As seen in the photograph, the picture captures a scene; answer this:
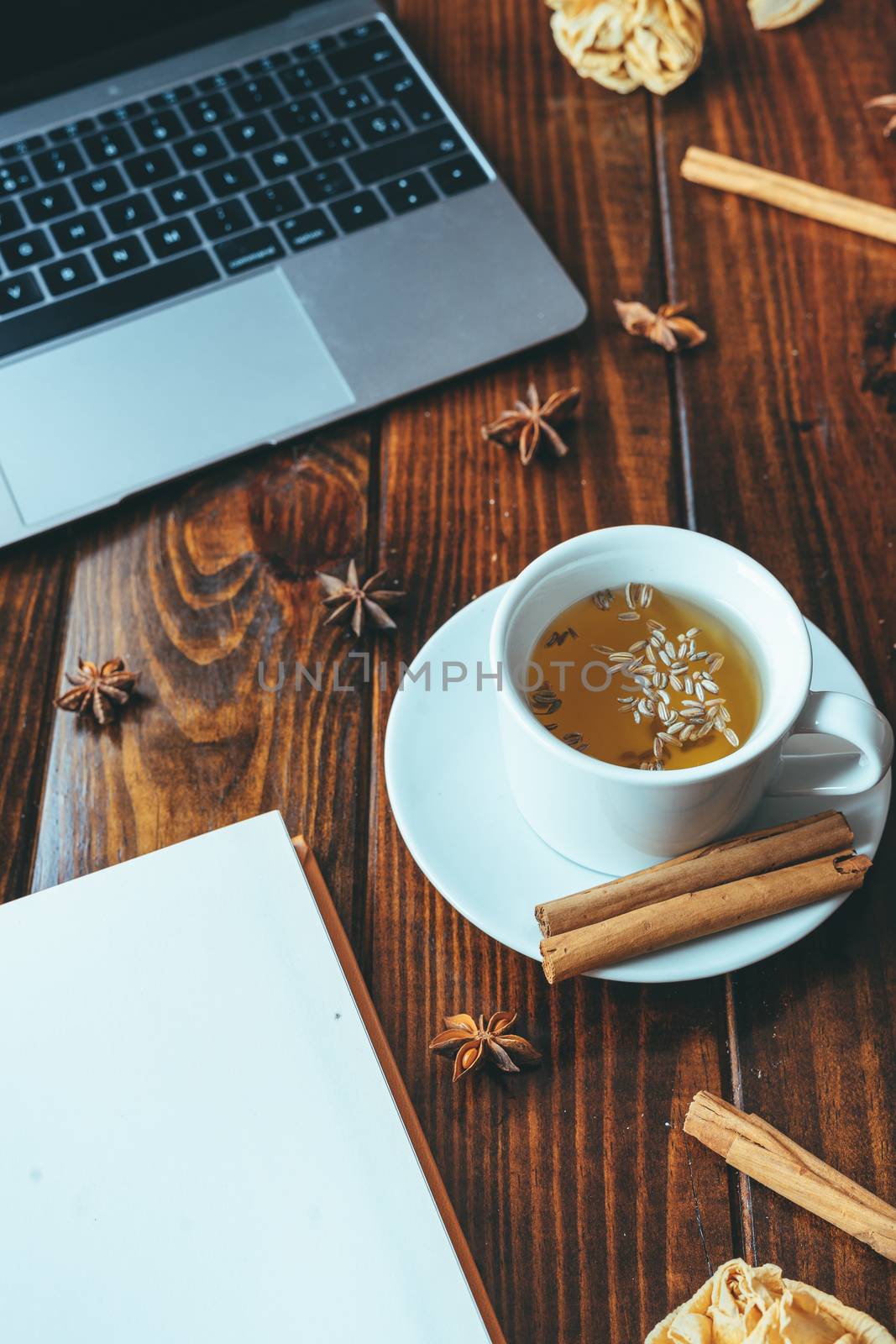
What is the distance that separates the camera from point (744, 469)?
2.86 ft

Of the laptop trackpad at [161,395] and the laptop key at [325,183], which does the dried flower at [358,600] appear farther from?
the laptop key at [325,183]

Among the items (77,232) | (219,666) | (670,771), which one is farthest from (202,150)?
(670,771)

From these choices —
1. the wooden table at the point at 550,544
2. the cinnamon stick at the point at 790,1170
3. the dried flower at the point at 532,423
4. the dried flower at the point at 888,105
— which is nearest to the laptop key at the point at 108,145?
the wooden table at the point at 550,544

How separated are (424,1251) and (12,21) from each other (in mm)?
1064

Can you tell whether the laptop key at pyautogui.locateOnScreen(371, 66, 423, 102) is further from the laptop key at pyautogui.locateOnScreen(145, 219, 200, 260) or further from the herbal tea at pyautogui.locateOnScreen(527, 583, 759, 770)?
the herbal tea at pyautogui.locateOnScreen(527, 583, 759, 770)

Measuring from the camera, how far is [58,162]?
101cm

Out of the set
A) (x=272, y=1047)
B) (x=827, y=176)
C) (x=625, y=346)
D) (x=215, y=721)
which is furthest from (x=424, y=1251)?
(x=827, y=176)

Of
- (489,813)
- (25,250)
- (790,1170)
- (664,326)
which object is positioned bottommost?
(790,1170)

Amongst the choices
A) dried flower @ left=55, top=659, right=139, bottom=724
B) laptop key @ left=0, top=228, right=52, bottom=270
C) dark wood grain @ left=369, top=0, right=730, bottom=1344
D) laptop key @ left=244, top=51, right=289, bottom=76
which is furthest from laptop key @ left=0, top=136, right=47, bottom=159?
dried flower @ left=55, top=659, right=139, bottom=724

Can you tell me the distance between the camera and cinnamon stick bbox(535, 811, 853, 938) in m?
0.64

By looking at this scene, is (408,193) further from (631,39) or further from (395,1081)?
(395,1081)

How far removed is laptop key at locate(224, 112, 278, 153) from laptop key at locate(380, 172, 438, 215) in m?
0.12

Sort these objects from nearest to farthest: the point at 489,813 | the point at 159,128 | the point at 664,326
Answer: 1. the point at 489,813
2. the point at 664,326
3. the point at 159,128

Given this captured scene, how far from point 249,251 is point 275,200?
0.06m
